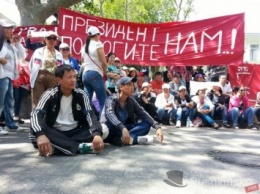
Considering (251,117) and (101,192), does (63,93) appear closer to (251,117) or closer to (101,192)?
(101,192)

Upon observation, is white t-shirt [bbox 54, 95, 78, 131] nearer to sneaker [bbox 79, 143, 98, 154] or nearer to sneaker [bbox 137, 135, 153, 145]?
sneaker [bbox 79, 143, 98, 154]

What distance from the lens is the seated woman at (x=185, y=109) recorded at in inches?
316

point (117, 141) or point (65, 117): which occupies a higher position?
point (65, 117)

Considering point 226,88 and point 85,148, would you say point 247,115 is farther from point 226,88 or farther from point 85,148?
point 85,148

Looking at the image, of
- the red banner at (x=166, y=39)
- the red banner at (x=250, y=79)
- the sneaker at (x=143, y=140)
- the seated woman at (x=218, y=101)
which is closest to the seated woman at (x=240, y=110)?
the seated woman at (x=218, y=101)

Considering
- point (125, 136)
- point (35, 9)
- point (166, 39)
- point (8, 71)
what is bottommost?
point (125, 136)

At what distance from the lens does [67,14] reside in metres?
8.38

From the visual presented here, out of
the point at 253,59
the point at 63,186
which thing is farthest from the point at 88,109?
the point at 253,59

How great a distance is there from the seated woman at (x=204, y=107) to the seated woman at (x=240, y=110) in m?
0.47

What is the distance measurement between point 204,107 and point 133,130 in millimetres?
3579

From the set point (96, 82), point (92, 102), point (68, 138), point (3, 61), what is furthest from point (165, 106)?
point (68, 138)

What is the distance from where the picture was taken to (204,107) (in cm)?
817

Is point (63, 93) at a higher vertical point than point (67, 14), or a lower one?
lower

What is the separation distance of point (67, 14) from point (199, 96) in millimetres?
3495
